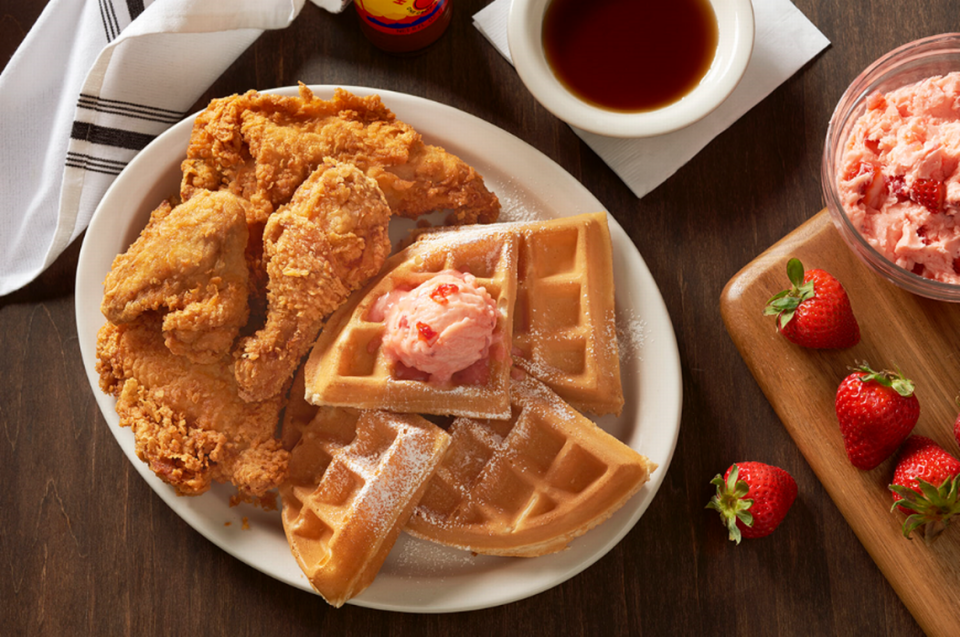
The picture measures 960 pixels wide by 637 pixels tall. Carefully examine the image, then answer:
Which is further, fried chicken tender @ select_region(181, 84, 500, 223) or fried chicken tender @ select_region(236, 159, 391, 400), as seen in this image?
fried chicken tender @ select_region(181, 84, 500, 223)

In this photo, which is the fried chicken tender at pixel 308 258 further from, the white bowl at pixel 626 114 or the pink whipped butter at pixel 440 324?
the white bowl at pixel 626 114

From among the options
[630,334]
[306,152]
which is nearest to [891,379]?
[630,334]

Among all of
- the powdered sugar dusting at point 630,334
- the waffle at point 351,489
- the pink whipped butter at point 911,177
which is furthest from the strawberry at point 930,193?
the waffle at point 351,489

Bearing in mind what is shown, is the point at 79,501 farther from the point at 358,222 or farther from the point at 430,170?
the point at 430,170

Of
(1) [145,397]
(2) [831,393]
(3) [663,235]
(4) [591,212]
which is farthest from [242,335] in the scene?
(2) [831,393]

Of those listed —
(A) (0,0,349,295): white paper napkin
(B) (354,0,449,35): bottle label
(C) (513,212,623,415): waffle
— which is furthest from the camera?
(A) (0,0,349,295): white paper napkin

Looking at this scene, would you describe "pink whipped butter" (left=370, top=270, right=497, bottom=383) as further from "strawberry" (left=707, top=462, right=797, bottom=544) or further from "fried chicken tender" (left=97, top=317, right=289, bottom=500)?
"strawberry" (left=707, top=462, right=797, bottom=544)

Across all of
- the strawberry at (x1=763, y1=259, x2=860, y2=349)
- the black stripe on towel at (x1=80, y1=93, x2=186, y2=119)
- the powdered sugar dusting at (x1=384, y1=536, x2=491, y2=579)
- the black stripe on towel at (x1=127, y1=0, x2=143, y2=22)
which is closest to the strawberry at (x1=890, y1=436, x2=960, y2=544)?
the strawberry at (x1=763, y1=259, x2=860, y2=349)
